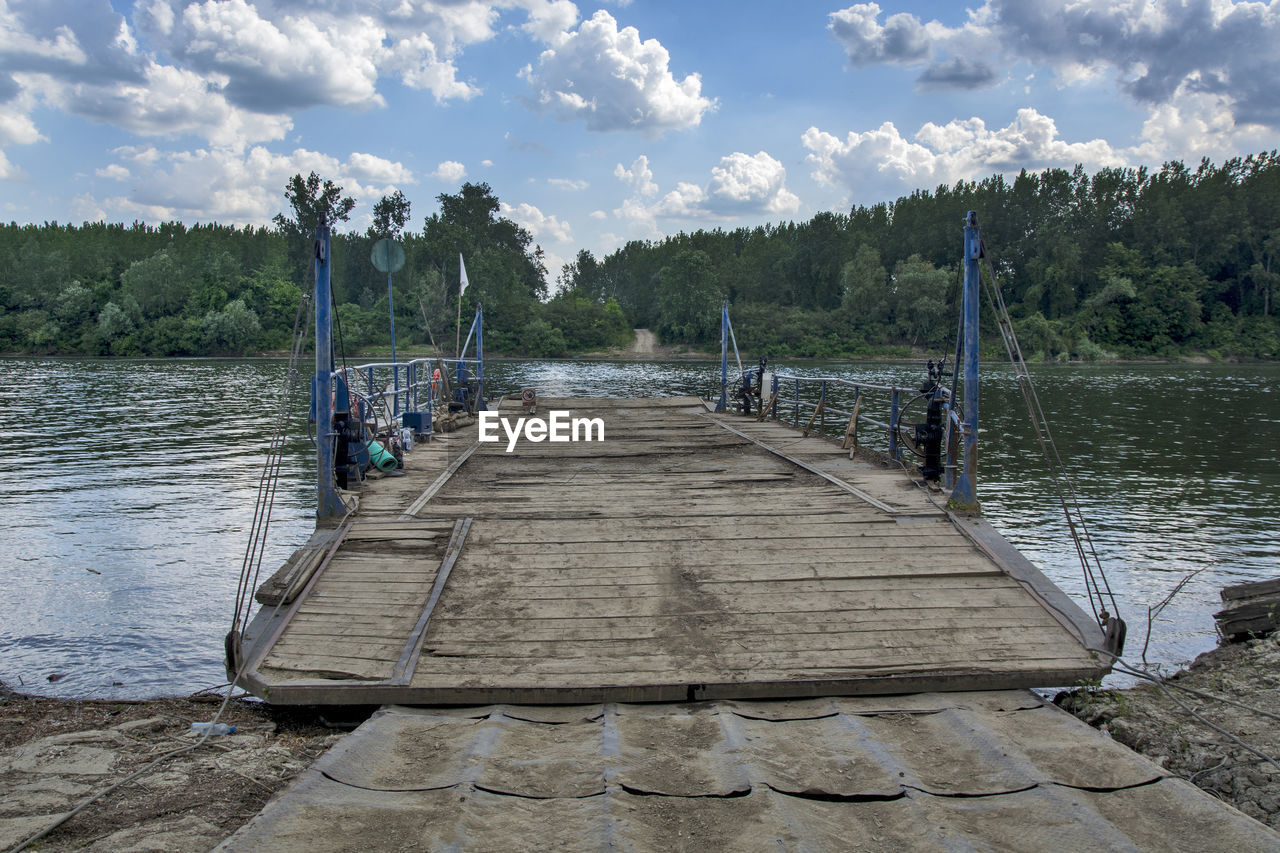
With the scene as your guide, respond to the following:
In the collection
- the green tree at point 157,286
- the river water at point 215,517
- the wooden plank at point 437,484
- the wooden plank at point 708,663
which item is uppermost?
the green tree at point 157,286

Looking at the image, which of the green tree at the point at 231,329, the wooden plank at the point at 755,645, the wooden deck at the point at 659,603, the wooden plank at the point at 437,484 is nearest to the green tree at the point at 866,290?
the green tree at the point at 231,329

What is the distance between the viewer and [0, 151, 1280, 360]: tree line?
8431 cm

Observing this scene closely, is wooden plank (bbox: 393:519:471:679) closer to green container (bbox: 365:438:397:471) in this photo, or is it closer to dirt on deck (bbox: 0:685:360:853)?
dirt on deck (bbox: 0:685:360:853)

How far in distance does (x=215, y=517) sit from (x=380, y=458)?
562 cm

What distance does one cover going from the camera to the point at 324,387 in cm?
780

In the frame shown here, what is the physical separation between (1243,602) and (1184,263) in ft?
340

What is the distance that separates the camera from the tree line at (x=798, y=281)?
8431cm

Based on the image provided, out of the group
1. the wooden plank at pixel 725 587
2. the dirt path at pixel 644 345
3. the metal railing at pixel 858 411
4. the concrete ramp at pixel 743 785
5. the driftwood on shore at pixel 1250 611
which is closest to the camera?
the concrete ramp at pixel 743 785

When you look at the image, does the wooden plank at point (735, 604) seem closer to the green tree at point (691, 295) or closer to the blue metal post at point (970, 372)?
the blue metal post at point (970, 372)

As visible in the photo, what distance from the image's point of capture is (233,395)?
39.7 m

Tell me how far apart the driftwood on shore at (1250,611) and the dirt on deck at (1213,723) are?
56 cm

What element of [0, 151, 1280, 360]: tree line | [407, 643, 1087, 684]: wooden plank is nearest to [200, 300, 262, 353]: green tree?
[0, 151, 1280, 360]: tree line

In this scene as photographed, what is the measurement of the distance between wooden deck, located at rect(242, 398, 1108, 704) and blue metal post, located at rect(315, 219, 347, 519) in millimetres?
321

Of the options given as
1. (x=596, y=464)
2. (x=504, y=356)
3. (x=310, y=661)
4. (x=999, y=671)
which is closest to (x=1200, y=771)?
(x=999, y=671)
